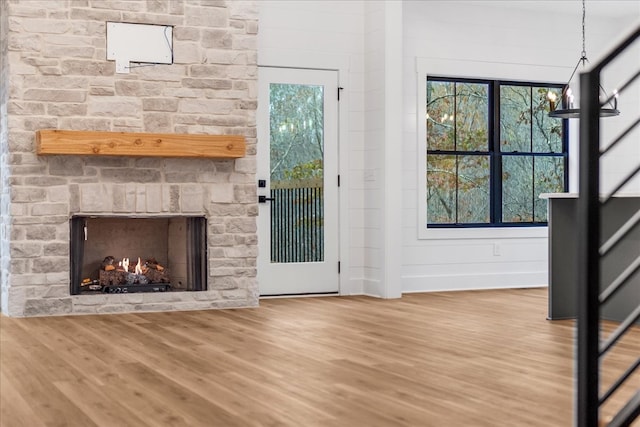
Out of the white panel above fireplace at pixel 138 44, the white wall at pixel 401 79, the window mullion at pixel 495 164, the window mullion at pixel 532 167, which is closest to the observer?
the white panel above fireplace at pixel 138 44

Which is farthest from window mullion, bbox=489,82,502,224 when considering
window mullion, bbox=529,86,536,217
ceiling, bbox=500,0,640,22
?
ceiling, bbox=500,0,640,22

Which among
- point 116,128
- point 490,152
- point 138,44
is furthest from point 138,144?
point 490,152

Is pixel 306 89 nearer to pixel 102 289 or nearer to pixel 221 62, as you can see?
pixel 221 62

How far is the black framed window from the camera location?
9.01m

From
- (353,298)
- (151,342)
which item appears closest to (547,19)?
(353,298)

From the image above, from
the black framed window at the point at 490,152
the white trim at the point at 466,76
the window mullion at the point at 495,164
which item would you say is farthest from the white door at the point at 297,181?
the window mullion at the point at 495,164

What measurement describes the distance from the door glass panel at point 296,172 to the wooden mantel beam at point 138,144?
89 centimetres

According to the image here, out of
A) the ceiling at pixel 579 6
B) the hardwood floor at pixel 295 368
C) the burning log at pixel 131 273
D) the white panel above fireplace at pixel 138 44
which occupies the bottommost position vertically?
the hardwood floor at pixel 295 368

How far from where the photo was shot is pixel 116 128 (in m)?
7.04

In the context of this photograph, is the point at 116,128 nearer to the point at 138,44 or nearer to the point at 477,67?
the point at 138,44

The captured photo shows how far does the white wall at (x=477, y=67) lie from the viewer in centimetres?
875

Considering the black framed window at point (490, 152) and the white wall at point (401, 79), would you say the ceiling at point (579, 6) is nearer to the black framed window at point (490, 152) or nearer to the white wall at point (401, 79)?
the white wall at point (401, 79)

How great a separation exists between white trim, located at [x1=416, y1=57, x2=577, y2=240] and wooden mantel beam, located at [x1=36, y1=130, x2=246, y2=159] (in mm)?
2259

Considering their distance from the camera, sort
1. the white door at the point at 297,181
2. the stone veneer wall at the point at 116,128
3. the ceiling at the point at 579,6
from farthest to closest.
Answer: the ceiling at the point at 579,6 < the white door at the point at 297,181 < the stone veneer wall at the point at 116,128
